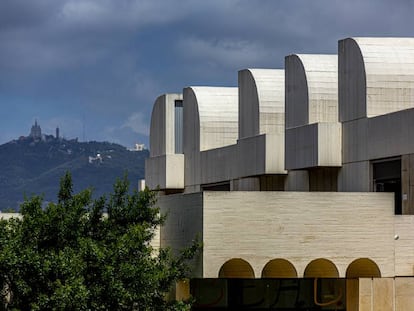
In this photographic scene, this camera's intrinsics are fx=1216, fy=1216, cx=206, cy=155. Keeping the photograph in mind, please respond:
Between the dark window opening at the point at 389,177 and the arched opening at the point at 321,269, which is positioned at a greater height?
the dark window opening at the point at 389,177

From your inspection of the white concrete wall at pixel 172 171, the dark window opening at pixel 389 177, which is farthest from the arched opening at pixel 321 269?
the white concrete wall at pixel 172 171

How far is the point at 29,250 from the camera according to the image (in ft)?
122

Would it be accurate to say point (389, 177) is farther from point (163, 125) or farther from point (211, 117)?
point (163, 125)

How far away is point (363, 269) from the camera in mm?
41312

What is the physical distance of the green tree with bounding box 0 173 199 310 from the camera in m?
36.8

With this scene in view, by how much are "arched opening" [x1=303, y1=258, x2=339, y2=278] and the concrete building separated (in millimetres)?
44

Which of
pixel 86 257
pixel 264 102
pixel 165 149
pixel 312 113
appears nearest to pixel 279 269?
pixel 86 257

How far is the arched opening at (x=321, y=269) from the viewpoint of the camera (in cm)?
4044

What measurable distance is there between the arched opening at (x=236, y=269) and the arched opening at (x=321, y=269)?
198 cm

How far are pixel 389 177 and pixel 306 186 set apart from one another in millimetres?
7028

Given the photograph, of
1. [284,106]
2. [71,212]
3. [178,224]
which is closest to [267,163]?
[284,106]

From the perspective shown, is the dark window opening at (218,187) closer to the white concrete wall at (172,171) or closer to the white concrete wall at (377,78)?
the white concrete wall at (172,171)

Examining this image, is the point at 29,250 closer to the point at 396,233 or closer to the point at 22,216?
the point at 22,216

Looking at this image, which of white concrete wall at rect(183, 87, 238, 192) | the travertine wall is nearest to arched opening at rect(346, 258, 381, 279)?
the travertine wall
